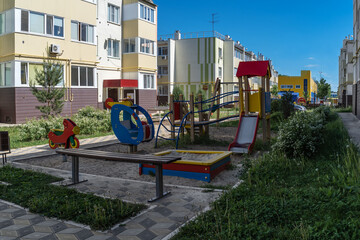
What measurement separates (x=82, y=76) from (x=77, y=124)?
968cm

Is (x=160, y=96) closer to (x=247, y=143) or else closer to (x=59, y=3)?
(x=59, y=3)

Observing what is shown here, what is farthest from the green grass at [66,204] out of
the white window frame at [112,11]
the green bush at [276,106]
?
the white window frame at [112,11]

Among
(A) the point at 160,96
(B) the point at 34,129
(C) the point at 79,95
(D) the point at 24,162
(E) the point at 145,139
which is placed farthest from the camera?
(A) the point at 160,96

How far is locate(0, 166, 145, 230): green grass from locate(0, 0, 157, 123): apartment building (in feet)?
50.3

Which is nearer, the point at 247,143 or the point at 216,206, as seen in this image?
the point at 216,206

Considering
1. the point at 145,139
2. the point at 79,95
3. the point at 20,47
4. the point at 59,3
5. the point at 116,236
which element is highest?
the point at 59,3

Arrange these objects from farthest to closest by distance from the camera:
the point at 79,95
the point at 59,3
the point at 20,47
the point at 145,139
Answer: the point at 79,95
the point at 59,3
the point at 20,47
the point at 145,139

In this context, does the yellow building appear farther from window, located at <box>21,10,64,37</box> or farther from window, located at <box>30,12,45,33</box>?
window, located at <box>30,12,45,33</box>

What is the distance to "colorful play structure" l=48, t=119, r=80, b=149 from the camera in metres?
9.42

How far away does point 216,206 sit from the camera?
16.1ft

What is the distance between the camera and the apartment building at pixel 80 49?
2012cm

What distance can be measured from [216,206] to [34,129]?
10647 millimetres

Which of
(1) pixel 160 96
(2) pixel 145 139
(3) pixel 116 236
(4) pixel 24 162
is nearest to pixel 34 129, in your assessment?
(4) pixel 24 162

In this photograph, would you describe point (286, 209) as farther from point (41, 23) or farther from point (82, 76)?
point (82, 76)
